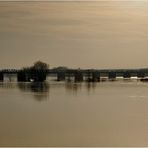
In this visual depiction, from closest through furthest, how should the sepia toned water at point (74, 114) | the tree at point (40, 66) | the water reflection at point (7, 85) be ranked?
the sepia toned water at point (74, 114)
the tree at point (40, 66)
the water reflection at point (7, 85)

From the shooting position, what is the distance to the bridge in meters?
2.98

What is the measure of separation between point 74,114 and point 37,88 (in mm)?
308

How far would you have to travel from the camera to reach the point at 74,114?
301cm

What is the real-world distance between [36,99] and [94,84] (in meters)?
0.36

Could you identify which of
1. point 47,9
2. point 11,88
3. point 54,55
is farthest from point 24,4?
point 11,88

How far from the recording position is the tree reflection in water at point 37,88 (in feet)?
10.2

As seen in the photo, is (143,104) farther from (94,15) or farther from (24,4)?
(24,4)

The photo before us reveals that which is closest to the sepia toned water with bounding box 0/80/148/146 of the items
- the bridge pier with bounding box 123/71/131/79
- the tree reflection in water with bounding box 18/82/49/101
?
the tree reflection in water with bounding box 18/82/49/101

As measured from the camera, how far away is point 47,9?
2883 mm

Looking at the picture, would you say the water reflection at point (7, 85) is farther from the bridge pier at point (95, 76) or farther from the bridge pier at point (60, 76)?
the bridge pier at point (95, 76)

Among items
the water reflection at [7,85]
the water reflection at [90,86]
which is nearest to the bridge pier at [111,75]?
the water reflection at [90,86]

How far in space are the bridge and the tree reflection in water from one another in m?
0.04

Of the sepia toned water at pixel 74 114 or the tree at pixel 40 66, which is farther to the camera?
the tree at pixel 40 66

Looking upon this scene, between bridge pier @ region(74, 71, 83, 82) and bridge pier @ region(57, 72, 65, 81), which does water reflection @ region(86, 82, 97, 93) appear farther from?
bridge pier @ region(57, 72, 65, 81)
